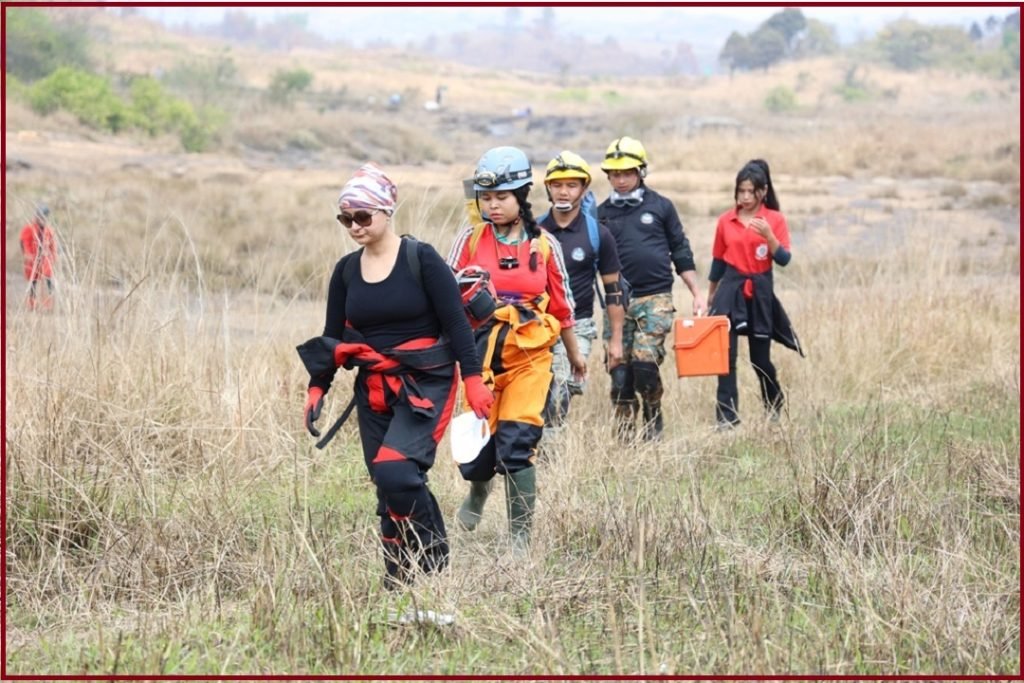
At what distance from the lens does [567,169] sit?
23.1 ft

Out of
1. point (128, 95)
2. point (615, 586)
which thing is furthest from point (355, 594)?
point (128, 95)

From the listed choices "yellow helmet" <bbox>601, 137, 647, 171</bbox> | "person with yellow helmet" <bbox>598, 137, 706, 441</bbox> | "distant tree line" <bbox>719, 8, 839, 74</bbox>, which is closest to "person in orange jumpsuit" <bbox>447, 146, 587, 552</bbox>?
"yellow helmet" <bbox>601, 137, 647, 171</bbox>

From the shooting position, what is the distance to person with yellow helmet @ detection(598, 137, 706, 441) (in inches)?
315

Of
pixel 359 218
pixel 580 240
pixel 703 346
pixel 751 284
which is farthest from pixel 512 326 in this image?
pixel 751 284

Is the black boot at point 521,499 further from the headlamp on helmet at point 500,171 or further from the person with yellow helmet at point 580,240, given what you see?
the person with yellow helmet at point 580,240

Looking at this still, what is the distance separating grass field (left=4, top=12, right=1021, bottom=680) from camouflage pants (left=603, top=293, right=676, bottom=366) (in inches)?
15.5

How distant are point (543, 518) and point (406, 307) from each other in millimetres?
1099

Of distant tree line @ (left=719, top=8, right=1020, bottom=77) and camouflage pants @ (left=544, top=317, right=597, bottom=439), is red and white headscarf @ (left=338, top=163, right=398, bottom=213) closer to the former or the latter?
camouflage pants @ (left=544, top=317, right=597, bottom=439)

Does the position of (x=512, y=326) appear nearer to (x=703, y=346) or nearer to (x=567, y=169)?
(x=567, y=169)

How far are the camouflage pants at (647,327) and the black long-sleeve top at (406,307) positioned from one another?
2946mm

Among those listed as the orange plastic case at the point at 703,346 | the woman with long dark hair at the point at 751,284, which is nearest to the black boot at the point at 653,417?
the orange plastic case at the point at 703,346

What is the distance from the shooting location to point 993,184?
29.3 m

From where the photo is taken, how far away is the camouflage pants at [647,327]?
26.4 ft

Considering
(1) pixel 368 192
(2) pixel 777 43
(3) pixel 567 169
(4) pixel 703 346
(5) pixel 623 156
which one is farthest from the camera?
(2) pixel 777 43
